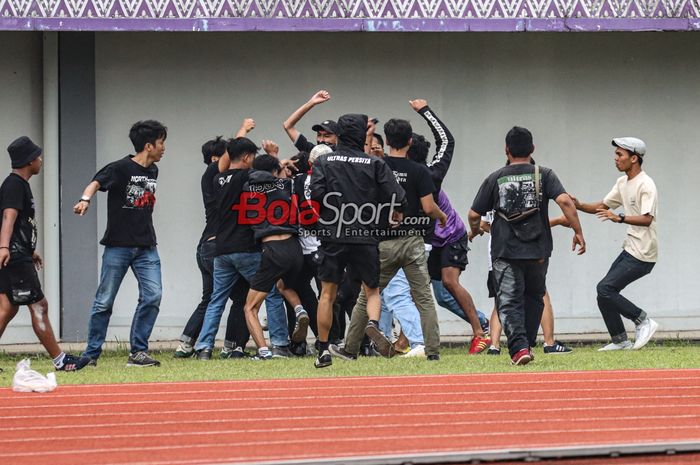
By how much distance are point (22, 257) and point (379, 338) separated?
2870 mm

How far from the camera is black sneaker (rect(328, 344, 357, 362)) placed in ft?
39.0

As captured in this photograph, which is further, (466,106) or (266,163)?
(466,106)

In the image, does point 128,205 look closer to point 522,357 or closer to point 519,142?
point 519,142

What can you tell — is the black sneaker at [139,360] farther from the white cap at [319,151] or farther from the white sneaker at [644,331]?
the white sneaker at [644,331]

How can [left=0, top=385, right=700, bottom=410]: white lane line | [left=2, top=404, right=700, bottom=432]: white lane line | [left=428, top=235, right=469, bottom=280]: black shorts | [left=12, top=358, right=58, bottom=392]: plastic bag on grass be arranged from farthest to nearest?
1. [left=428, top=235, right=469, bottom=280]: black shorts
2. [left=12, top=358, right=58, bottom=392]: plastic bag on grass
3. [left=0, top=385, right=700, bottom=410]: white lane line
4. [left=2, top=404, right=700, bottom=432]: white lane line

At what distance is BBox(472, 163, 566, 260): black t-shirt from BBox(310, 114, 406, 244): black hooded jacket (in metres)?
0.72

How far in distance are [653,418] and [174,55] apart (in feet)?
27.4

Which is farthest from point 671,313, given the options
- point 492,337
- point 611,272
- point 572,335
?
point 492,337

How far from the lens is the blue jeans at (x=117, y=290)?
11984 mm

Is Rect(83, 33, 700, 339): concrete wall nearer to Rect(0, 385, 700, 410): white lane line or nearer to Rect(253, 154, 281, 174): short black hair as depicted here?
Rect(253, 154, 281, 174): short black hair

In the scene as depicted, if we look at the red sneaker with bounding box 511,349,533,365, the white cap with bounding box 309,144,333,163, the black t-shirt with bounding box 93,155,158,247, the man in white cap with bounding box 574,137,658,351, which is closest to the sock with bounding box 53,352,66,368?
the black t-shirt with bounding box 93,155,158,247

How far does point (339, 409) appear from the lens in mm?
8961

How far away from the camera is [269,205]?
12.6m

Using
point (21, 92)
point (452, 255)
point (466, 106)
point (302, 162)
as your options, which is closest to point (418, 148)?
point (302, 162)
